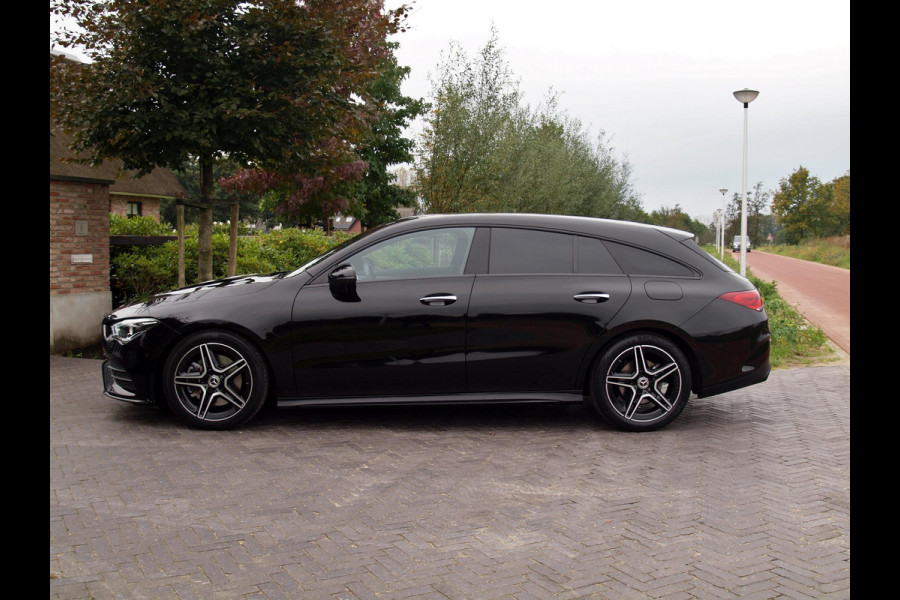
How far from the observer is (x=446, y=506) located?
427 centimetres

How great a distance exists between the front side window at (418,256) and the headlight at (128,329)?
1.68m

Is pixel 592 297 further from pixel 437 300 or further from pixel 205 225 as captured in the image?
pixel 205 225

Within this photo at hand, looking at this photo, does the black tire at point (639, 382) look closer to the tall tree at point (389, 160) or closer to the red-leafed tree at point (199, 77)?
the red-leafed tree at point (199, 77)

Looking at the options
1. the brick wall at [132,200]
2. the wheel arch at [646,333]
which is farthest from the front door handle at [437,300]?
the brick wall at [132,200]

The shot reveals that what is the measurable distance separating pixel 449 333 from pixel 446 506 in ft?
5.99

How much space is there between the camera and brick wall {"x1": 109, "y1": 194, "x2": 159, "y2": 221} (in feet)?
116

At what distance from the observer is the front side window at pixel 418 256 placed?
19.9 feet

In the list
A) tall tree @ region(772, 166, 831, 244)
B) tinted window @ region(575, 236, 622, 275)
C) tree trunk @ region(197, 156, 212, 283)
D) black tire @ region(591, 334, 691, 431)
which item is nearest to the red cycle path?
black tire @ region(591, 334, 691, 431)

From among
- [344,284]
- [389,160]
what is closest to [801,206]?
[389,160]

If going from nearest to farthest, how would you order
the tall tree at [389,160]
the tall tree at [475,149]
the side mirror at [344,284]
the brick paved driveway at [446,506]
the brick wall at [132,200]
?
the brick paved driveway at [446,506] → the side mirror at [344,284] → the tall tree at [475,149] → the brick wall at [132,200] → the tall tree at [389,160]

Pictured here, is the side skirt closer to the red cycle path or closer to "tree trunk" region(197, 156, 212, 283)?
the red cycle path

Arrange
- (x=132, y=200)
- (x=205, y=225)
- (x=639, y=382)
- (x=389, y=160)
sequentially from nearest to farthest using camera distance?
(x=639, y=382) → (x=205, y=225) → (x=132, y=200) → (x=389, y=160)

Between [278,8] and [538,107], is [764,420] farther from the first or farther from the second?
[538,107]
